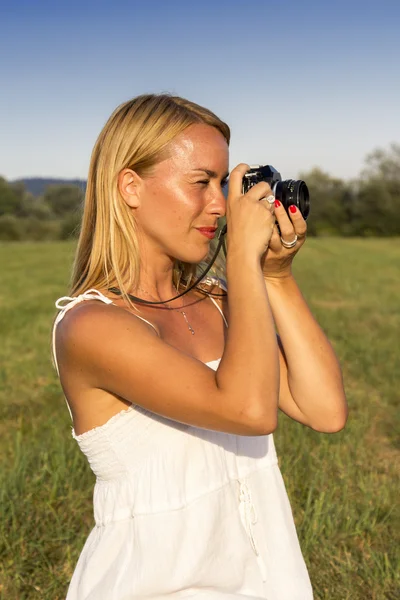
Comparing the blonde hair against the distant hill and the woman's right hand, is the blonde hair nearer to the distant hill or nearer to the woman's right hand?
the woman's right hand

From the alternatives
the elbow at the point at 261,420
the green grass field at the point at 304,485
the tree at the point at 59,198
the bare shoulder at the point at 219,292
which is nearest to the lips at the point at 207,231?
the bare shoulder at the point at 219,292

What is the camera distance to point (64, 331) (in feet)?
6.10

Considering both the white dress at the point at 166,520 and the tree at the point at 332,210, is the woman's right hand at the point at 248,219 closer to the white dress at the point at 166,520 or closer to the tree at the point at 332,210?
the white dress at the point at 166,520

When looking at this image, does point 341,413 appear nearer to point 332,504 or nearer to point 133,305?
point 133,305

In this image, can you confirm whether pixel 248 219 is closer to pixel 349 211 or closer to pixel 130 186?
pixel 130 186

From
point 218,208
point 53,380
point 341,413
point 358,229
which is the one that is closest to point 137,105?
point 218,208

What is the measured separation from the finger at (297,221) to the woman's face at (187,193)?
0.55ft

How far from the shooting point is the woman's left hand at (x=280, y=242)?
197 cm

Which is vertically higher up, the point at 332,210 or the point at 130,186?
the point at 130,186

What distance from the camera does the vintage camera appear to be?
1.92m

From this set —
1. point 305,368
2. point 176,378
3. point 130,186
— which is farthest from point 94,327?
point 305,368

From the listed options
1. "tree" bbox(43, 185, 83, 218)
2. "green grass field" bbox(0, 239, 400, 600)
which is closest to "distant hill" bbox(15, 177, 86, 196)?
"tree" bbox(43, 185, 83, 218)

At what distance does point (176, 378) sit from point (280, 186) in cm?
53

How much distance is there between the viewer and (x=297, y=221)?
2.00m
